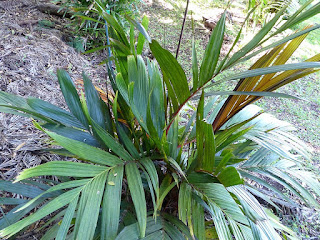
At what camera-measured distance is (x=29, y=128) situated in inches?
54.2

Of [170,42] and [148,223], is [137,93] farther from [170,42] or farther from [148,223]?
[170,42]

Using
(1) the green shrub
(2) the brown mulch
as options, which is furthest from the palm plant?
(1) the green shrub

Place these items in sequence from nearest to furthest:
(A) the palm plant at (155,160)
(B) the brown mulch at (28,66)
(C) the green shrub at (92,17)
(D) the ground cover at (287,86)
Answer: (A) the palm plant at (155,160) → (B) the brown mulch at (28,66) → (D) the ground cover at (287,86) → (C) the green shrub at (92,17)

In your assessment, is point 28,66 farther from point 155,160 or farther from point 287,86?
point 287,86

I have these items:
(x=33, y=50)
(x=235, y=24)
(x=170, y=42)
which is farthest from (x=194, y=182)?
(x=235, y=24)

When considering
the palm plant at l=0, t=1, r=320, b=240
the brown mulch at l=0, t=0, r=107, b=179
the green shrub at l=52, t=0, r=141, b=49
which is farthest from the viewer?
the green shrub at l=52, t=0, r=141, b=49

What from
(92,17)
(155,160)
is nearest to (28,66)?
(92,17)

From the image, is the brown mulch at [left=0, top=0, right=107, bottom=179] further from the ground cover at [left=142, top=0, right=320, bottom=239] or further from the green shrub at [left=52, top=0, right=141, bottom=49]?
the ground cover at [left=142, top=0, right=320, bottom=239]

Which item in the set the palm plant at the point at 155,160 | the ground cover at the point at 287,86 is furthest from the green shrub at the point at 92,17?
the palm plant at the point at 155,160

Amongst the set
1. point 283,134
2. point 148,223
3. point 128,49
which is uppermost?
point 128,49

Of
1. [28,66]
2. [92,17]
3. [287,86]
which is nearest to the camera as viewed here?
[28,66]

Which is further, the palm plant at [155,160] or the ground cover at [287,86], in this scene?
the ground cover at [287,86]

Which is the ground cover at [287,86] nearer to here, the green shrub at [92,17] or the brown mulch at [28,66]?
the green shrub at [92,17]

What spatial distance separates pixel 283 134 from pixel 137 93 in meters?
0.67
